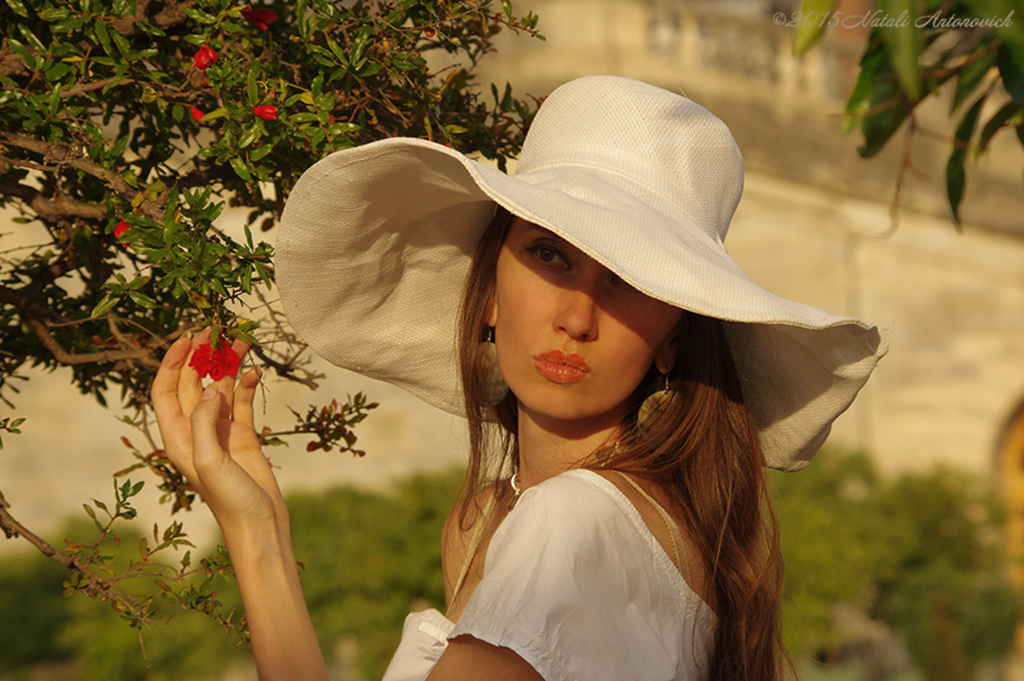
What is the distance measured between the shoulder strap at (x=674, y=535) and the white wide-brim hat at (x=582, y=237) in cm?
38

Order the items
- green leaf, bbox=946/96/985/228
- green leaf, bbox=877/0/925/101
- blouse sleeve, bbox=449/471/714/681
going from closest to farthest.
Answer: green leaf, bbox=877/0/925/101, green leaf, bbox=946/96/985/228, blouse sleeve, bbox=449/471/714/681

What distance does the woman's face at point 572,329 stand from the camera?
1.79 metres

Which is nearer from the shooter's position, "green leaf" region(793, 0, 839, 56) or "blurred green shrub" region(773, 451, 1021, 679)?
"green leaf" region(793, 0, 839, 56)

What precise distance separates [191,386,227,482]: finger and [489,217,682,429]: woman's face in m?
0.59

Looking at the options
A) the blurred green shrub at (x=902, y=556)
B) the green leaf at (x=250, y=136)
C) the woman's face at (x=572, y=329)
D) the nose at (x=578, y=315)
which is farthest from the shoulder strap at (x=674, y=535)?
the blurred green shrub at (x=902, y=556)

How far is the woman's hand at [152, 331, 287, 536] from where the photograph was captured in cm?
164

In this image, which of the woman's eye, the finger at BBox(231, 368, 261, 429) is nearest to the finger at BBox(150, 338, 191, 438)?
the finger at BBox(231, 368, 261, 429)

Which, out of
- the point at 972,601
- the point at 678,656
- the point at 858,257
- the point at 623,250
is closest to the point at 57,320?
the point at 623,250

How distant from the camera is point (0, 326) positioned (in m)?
2.24

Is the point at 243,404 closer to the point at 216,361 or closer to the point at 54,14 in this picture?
the point at 216,361

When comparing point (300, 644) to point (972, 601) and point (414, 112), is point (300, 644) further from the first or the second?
point (972, 601)

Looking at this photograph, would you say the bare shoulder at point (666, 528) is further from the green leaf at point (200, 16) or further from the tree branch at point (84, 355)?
the green leaf at point (200, 16)

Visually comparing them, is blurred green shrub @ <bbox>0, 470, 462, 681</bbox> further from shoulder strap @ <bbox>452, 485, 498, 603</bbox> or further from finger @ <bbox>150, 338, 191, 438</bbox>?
finger @ <bbox>150, 338, 191, 438</bbox>

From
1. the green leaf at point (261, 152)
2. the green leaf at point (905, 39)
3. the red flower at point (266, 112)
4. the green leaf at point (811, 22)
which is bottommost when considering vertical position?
the green leaf at point (261, 152)
